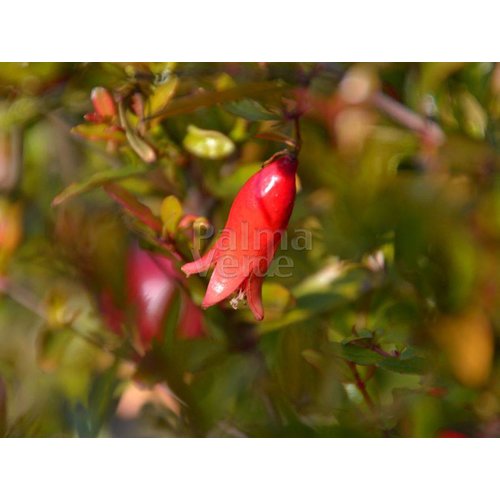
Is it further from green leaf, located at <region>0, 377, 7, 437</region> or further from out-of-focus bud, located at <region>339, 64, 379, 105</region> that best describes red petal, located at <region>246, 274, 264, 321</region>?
green leaf, located at <region>0, 377, 7, 437</region>

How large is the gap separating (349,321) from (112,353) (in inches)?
12.7

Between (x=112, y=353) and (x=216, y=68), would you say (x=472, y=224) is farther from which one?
(x=112, y=353)

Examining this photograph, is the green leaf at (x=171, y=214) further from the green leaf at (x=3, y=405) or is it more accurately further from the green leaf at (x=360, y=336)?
the green leaf at (x=3, y=405)

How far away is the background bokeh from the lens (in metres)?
0.92

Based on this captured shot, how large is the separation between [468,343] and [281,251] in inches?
10.8

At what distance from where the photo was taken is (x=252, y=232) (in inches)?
34.0

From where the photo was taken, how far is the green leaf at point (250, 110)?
2.94 feet

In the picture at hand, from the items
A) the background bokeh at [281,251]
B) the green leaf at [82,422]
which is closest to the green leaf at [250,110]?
the background bokeh at [281,251]

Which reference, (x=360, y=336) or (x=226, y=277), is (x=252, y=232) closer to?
(x=226, y=277)

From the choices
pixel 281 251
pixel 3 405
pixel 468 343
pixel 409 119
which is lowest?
pixel 3 405

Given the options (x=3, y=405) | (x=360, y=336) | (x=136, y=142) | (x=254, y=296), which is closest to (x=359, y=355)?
(x=360, y=336)

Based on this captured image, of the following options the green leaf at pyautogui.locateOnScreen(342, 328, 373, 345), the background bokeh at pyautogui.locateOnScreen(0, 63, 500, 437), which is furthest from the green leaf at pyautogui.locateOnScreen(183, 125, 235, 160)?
the green leaf at pyautogui.locateOnScreen(342, 328, 373, 345)

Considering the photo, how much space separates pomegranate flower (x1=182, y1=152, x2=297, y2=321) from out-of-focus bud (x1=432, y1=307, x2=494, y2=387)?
268 millimetres

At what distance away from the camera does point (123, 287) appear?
40.6 inches
